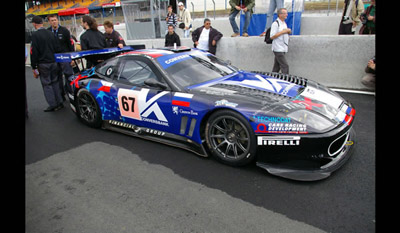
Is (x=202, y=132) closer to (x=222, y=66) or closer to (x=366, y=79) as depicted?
(x=222, y=66)

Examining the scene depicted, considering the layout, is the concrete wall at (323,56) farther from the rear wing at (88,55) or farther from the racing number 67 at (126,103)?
the racing number 67 at (126,103)

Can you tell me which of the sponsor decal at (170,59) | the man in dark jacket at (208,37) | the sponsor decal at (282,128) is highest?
the man in dark jacket at (208,37)

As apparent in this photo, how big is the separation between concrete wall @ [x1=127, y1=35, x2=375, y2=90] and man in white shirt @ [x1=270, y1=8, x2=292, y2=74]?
0.61 m

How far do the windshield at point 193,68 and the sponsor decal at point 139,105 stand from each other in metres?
0.36

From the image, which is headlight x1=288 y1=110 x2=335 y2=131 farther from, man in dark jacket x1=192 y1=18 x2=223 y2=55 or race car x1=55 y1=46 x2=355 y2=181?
man in dark jacket x1=192 y1=18 x2=223 y2=55

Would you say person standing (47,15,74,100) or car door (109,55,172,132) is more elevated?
person standing (47,15,74,100)

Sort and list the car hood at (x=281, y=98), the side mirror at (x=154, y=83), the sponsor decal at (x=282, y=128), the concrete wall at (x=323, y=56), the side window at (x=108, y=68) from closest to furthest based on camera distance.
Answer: the sponsor decal at (x=282, y=128)
the car hood at (x=281, y=98)
the side mirror at (x=154, y=83)
the side window at (x=108, y=68)
the concrete wall at (x=323, y=56)

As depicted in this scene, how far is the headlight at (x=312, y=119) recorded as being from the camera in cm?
288

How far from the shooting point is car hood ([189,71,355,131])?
3.03 m

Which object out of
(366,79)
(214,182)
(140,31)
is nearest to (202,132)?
(214,182)

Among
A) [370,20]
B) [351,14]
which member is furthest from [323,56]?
[351,14]

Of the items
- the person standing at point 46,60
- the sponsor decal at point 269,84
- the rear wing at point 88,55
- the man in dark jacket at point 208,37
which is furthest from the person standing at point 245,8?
the person standing at point 46,60

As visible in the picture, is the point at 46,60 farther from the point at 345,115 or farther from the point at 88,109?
the point at 345,115

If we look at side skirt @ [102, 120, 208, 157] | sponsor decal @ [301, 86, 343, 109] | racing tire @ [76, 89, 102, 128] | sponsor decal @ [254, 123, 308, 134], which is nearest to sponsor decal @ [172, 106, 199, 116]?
side skirt @ [102, 120, 208, 157]
